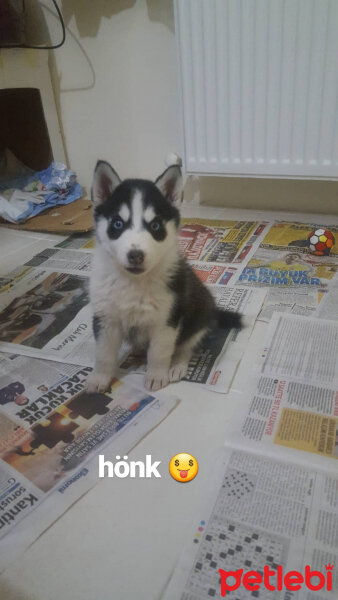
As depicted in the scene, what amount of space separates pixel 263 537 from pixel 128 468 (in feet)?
0.93

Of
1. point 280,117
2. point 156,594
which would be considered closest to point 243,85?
point 280,117

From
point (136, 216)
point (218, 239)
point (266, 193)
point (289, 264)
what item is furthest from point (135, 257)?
point (266, 193)

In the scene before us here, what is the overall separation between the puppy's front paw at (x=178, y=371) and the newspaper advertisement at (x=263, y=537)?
281mm

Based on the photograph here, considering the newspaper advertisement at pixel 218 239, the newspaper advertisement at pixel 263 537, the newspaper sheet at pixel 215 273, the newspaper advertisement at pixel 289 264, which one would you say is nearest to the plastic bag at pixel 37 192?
the newspaper advertisement at pixel 218 239

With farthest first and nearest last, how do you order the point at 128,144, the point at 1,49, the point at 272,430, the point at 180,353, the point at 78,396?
1. the point at 128,144
2. the point at 1,49
3. the point at 180,353
4. the point at 78,396
5. the point at 272,430

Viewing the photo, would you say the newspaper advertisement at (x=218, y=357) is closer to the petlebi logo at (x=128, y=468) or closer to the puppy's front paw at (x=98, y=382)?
the puppy's front paw at (x=98, y=382)

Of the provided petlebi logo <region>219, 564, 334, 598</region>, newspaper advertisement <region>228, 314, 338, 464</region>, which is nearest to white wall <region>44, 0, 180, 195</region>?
newspaper advertisement <region>228, 314, 338, 464</region>

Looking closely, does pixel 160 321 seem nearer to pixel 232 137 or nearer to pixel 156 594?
pixel 156 594

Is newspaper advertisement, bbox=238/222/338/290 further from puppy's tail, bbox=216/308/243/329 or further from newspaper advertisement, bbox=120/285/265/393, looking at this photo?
puppy's tail, bbox=216/308/243/329

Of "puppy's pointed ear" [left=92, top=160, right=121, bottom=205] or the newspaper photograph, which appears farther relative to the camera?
the newspaper photograph

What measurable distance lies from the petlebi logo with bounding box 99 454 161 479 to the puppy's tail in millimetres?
504

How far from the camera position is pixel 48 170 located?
2.37 meters

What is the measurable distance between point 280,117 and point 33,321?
131 cm

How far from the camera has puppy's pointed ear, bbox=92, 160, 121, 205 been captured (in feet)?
3.07
